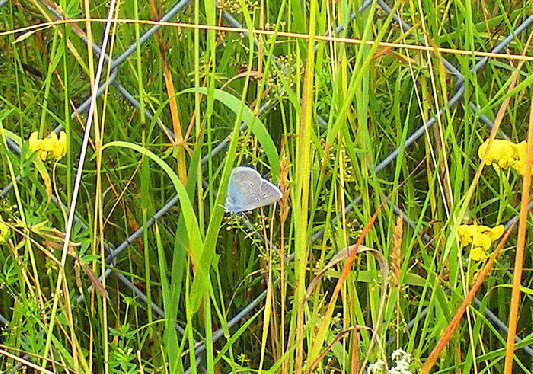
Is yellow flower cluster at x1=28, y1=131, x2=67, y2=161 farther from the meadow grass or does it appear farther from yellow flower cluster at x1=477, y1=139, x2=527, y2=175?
yellow flower cluster at x1=477, y1=139, x2=527, y2=175

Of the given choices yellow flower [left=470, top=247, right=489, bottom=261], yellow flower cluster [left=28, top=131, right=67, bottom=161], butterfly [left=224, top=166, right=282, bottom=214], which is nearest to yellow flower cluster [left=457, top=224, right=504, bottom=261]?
yellow flower [left=470, top=247, right=489, bottom=261]

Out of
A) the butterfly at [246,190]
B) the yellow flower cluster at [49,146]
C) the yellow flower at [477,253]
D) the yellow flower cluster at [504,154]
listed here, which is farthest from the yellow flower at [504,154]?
the yellow flower cluster at [49,146]

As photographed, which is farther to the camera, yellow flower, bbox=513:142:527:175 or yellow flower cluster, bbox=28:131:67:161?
yellow flower cluster, bbox=28:131:67:161

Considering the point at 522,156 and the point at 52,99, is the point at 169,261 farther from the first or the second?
the point at 522,156

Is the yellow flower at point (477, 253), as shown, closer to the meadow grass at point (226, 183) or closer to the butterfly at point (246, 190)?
the meadow grass at point (226, 183)

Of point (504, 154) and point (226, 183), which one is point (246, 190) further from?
point (504, 154)

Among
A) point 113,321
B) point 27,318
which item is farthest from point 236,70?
point 27,318
